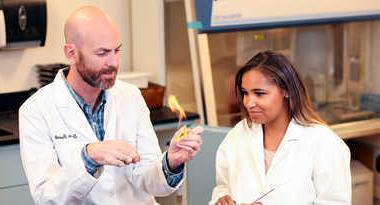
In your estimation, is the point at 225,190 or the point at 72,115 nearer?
the point at 72,115

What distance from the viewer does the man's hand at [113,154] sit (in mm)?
1591

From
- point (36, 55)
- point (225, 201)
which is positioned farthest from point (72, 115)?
point (36, 55)

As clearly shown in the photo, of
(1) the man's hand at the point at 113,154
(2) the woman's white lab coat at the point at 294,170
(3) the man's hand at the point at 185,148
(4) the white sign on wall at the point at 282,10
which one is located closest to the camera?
(1) the man's hand at the point at 113,154

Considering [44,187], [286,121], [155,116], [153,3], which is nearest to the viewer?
[44,187]

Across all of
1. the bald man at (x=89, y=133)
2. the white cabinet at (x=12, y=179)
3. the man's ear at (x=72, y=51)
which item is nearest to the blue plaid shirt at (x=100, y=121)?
the bald man at (x=89, y=133)

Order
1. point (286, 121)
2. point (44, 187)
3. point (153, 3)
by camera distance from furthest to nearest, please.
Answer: point (153, 3) < point (286, 121) < point (44, 187)

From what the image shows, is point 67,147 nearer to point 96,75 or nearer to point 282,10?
point 96,75

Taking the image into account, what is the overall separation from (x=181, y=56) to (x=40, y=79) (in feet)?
2.49

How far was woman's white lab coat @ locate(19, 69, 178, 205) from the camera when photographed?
177 cm

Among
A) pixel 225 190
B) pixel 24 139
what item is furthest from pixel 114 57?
pixel 225 190

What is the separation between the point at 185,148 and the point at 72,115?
434 millimetres

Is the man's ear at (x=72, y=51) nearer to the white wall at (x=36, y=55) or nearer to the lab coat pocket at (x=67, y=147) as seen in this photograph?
the lab coat pocket at (x=67, y=147)

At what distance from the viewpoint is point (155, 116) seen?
304 cm

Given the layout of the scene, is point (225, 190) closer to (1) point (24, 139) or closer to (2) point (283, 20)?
(1) point (24, 139)
